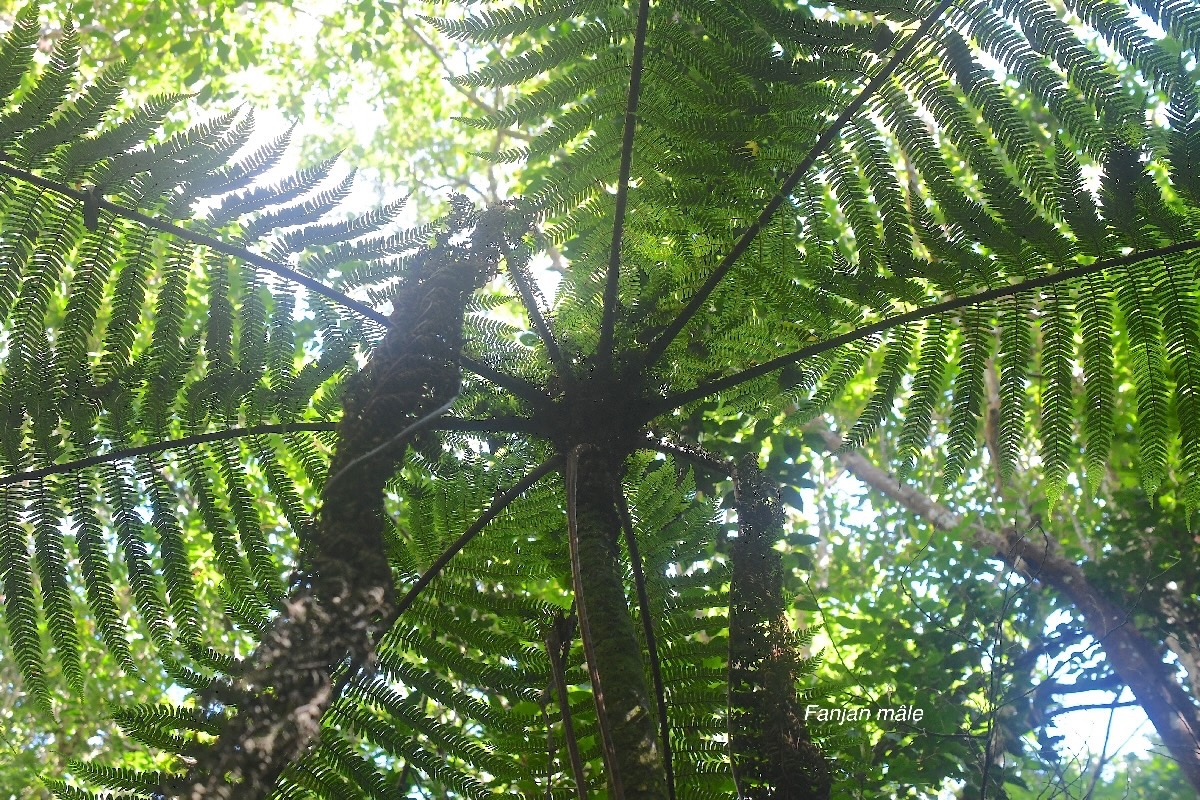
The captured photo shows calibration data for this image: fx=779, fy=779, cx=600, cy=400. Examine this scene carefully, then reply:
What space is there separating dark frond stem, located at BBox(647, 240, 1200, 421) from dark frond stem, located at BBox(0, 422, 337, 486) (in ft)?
2.88

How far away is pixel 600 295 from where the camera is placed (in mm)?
2092

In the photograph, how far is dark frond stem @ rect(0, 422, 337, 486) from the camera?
193 cm

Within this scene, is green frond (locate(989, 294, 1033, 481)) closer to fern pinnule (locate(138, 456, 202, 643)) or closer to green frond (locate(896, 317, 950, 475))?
green frond (locate(896, 317, 950, 475))

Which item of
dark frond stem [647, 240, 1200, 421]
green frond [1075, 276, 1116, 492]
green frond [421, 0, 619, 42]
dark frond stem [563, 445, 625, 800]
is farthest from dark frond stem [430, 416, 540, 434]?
green frond [1075, 276, 1116, 492]

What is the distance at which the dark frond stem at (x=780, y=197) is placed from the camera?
1839 millimetres

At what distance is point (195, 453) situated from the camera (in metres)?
2.05

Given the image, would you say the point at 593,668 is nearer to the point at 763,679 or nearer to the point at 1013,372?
the point at 763,679

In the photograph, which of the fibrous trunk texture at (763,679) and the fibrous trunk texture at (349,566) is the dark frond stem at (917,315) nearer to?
the fibrous trunk texture at (763,679)

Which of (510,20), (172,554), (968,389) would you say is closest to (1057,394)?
(968,389)

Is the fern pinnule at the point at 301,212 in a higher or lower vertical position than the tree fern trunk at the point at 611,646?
higher

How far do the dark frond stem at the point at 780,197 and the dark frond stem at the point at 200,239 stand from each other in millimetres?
667

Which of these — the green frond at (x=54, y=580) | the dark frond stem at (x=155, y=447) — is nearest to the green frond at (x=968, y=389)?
the dark frond stem at (x=155, y=447)

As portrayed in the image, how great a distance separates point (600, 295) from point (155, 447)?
1.19 m

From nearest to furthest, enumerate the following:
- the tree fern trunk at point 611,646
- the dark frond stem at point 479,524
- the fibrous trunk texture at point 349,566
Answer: the fibrous trunk texture at point 349,566 → the tree fern trunk at point 611,646 → the dark frond stem at point 479,524
